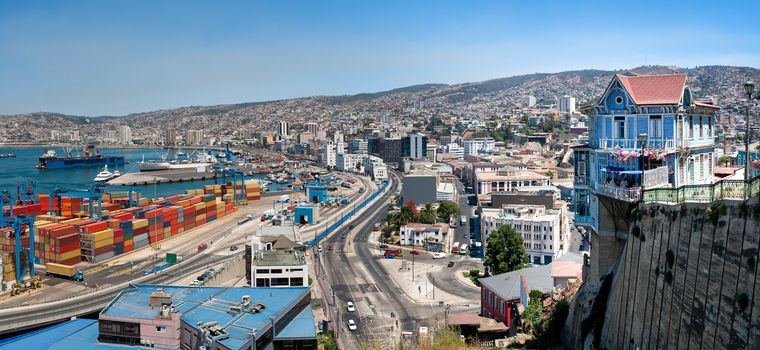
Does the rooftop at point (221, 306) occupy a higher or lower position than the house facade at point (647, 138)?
lower

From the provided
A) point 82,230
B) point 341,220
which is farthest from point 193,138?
point 82,230

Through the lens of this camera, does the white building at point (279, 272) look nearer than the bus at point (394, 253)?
Yes

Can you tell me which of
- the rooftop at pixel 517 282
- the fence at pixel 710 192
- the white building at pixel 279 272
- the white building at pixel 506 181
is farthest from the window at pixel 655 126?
the white building at pixel 506 181

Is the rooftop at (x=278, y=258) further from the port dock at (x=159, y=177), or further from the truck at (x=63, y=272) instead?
the port dock at (x=159, y=177)

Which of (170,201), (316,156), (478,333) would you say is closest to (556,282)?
(478,333)

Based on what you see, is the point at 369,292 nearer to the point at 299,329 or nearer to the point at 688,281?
the point at 299,329

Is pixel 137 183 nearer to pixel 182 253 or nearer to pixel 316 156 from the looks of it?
pixel 316 156

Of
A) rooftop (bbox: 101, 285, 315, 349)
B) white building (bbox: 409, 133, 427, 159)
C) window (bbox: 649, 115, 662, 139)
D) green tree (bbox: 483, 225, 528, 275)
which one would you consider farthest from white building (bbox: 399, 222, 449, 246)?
white building (bbox: 409, 133, 427, 159)
